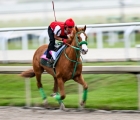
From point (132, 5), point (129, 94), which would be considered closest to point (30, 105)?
point (129, 94)

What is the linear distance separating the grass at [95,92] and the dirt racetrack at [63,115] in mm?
420

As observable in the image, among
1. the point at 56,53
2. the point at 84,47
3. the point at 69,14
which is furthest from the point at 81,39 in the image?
the point at 69,14

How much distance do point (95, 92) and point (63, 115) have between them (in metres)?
1.86

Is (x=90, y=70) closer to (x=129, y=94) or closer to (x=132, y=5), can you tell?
(x=129, y=94)

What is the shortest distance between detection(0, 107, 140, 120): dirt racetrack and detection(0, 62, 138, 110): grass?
1.38 ft

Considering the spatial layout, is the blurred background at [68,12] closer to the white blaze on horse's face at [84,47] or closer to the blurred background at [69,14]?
the blurred background at [69,14]

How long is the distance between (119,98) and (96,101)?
413 mm

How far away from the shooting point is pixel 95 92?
31.7ft

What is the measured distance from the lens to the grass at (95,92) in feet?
28.4

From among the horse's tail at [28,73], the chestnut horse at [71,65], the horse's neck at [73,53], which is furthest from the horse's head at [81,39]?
the horse's tail at [28,73]

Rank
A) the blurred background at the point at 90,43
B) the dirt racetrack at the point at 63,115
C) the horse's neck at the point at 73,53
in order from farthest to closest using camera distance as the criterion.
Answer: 1. the blurred background at the point at 90,43
2. the horse's neck at the point at 73,53
3. the dirt racetrack at the point at 63,115

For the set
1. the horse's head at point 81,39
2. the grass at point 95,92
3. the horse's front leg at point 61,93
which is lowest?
the grass at point 95,92

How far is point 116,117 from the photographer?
7461 millimetres

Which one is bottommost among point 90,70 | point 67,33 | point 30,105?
point 30,105
